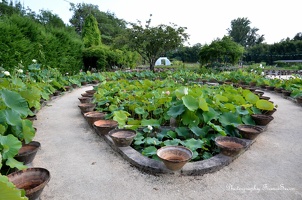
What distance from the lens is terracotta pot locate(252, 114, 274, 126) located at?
304 centimetres

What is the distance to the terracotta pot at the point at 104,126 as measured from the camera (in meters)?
2.78

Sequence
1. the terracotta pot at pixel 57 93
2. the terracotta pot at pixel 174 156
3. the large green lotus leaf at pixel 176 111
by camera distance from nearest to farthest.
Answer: the terracotta pot at pixel 174 156 → the large green lotus leaf at pixel 176 111 → the terracotta pot at pixel 57 93

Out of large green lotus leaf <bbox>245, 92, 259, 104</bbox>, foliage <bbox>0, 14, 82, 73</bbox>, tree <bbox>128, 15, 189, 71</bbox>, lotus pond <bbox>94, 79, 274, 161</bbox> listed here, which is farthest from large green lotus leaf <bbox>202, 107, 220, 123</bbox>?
tree <bbox>128, 15, 189, 71</bbox>

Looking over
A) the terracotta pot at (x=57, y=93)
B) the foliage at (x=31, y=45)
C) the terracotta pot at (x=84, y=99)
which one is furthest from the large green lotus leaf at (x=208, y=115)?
the terracotta pot at (x=57, y=93)

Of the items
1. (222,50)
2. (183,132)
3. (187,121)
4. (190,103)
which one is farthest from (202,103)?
(222,50)

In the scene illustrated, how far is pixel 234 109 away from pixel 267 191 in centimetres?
140

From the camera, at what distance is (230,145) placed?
2.32 metres

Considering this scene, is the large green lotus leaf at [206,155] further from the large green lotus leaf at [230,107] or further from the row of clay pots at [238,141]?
the large green lotus leaf at [230,107]

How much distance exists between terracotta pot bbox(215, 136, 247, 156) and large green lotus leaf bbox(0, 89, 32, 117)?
204cm

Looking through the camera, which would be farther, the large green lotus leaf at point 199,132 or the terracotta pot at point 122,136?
the large green lotus leaf at point 199,132

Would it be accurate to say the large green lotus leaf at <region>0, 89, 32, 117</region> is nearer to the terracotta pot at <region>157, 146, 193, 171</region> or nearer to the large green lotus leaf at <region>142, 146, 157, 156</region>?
the large green lotus leaf at <region>142, 146, 157, 156</region>

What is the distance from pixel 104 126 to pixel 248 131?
180cm

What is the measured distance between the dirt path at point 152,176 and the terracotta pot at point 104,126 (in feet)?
0.43

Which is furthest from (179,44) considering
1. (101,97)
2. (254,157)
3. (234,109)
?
(254,157)
